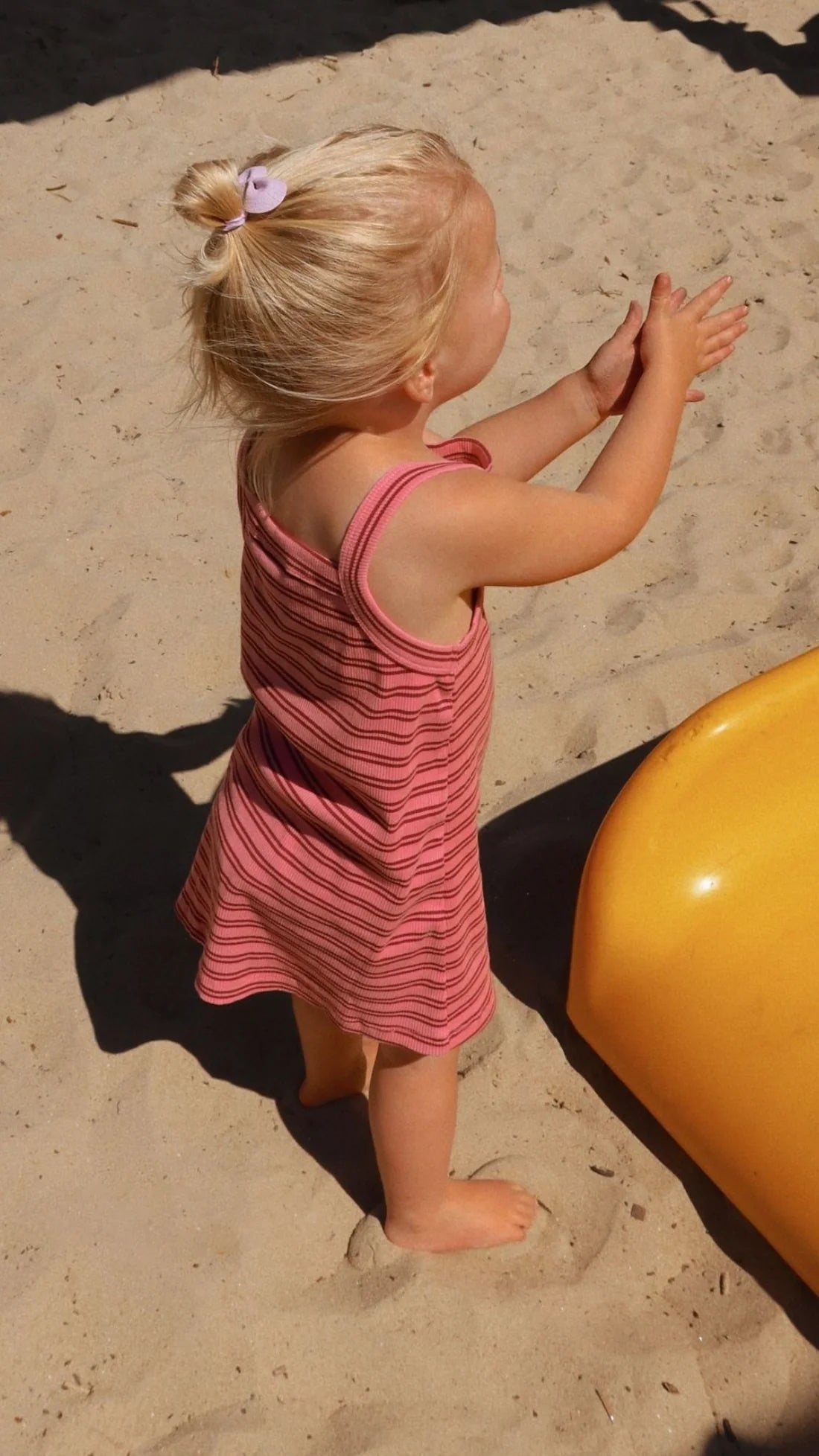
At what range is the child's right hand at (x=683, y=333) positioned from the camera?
1349mm

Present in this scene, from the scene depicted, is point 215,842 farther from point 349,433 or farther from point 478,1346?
point 478,1346

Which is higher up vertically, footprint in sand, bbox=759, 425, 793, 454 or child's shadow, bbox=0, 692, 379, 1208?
footprint in sand, bbox=759, 425, 793, 454

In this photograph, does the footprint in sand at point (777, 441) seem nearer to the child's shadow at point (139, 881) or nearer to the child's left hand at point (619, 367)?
the child's shadow at point (139, 881)

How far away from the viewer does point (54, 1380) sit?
5.15 ft

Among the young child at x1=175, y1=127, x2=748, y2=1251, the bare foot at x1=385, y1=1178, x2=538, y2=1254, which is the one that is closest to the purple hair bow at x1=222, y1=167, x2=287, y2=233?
the young child at x1=175, y1=127, x2=748, y2=1251

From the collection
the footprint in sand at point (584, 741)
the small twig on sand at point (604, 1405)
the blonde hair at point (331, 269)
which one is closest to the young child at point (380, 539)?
the blonde hair at point (331, 269)

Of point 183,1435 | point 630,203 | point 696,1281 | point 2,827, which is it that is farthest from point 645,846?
point 630,203

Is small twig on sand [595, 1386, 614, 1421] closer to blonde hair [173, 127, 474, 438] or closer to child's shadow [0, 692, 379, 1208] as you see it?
child's shadow [0, 692, 379, 1208]

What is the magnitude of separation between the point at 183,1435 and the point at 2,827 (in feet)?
3.22

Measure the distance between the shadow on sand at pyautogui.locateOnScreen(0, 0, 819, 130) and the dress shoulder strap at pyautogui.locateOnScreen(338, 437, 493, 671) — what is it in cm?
337

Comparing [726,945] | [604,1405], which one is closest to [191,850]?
[726,945]

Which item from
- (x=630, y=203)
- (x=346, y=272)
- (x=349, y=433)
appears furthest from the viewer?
(x=630, y=203)

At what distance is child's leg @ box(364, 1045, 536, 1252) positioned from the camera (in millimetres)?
1511

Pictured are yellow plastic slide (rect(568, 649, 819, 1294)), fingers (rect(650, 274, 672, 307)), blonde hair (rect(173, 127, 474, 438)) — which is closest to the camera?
blonde hair (rect(173, 127, 474, 438))
